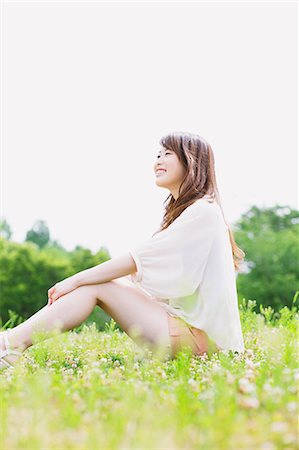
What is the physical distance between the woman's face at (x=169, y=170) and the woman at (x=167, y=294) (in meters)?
0.26

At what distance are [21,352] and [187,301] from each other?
42.4 inches

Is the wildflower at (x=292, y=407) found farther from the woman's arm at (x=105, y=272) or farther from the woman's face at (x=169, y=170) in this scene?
the woman's face at (x=169, y=170)

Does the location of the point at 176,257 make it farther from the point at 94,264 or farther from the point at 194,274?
the point at 94,264

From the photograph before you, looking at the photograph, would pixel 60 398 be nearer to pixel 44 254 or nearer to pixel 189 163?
pixel 189 163

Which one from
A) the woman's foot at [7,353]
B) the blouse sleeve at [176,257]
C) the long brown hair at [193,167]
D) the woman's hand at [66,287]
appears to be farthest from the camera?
the long brown hair at [193,167]

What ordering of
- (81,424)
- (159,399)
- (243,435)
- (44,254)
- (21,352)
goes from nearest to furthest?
(243,435), (81,424), (159,399), (21,352), (44,254)

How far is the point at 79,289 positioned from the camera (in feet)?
13.3

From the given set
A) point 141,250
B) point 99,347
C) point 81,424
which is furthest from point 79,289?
point 81,424

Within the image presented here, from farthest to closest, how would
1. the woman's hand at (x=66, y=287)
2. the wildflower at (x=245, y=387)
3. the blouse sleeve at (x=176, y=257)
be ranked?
the blouse sleeve at (x=176, y=257) → the woman's hand at (x=66, y=287) → the wildflower at (x=245, y=387)

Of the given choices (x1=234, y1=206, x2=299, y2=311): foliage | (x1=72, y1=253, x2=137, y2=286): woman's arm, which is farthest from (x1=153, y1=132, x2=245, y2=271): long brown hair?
(x1=234, y1=206, x2=299, y2=311): foliage

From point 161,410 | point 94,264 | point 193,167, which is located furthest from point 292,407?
point 94,264

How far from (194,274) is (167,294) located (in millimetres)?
211

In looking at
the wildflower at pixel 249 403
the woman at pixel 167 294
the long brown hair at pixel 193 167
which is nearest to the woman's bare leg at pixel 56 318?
the woman at pixel 167 294

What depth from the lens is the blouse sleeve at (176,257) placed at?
416 centimetres
